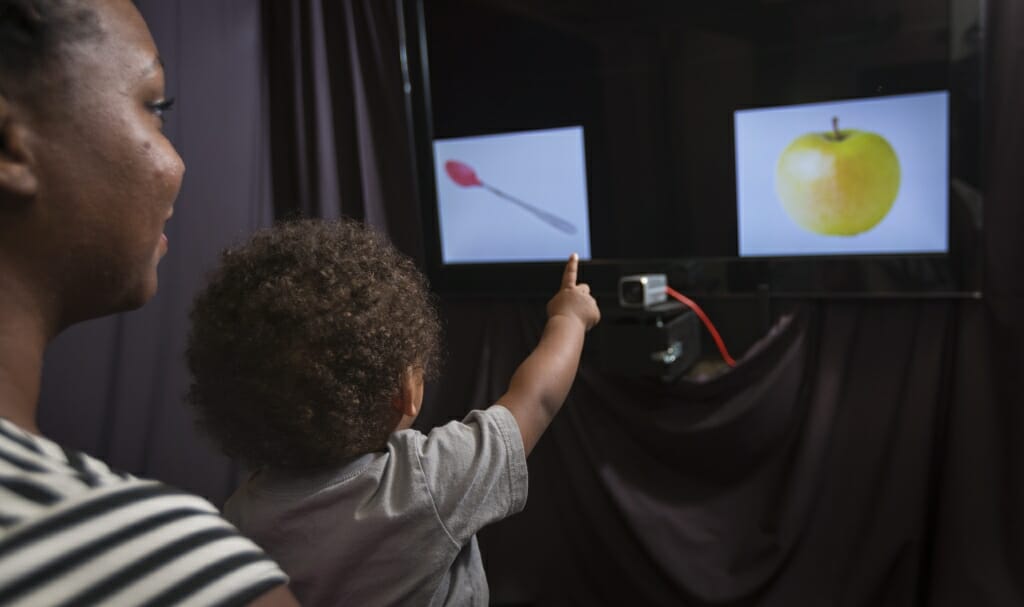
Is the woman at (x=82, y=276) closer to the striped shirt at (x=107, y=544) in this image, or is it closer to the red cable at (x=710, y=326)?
the striped shirt at (x=107, y=544)

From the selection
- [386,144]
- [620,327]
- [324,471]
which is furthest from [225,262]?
[386,144]

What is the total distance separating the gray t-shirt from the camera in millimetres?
889

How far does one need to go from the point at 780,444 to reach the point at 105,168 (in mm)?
1649

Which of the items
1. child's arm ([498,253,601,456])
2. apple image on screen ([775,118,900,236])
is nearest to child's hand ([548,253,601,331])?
child's arm ([498,253,601,456])

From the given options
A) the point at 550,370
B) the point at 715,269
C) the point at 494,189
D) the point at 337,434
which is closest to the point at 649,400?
the point at 715,269

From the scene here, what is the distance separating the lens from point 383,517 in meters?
0.88

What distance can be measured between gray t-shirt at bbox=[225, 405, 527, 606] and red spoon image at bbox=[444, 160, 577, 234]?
110 cm

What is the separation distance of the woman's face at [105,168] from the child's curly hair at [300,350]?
26cm

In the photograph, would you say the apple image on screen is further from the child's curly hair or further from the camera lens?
the child's curly hair

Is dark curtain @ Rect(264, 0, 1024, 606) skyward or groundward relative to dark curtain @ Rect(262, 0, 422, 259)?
groundward

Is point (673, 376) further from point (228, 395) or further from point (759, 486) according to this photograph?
point (228, 395)

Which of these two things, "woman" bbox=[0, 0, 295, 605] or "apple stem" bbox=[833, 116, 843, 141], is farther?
"apple stem" bbox=[833, 116, 843, 141]

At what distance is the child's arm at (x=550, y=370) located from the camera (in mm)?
1069

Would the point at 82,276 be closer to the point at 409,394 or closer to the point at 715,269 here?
the point at 409,394
